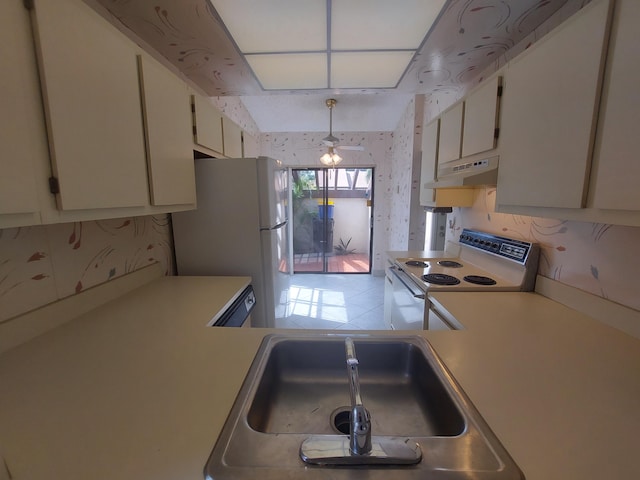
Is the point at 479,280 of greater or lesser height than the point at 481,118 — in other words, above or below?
below

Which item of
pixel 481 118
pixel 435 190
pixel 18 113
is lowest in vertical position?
pixel 435 190

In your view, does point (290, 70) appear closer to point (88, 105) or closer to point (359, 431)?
point (88, 105)

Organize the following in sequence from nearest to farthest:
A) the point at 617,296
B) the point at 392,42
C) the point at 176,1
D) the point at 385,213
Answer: the point at 617,296, the point at 176,1, the point at 392,42, the point at 385,213

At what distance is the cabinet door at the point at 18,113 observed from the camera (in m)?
0.66

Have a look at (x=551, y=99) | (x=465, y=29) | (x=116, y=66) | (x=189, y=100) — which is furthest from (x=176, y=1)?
(x=551, y=99)

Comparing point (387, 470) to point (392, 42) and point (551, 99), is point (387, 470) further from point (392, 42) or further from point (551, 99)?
point (392, 42)

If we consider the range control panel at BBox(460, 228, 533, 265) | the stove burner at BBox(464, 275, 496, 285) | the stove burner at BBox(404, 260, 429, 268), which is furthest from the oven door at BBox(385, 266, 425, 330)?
the range control panel at BBox(460, 228, 533, 265)

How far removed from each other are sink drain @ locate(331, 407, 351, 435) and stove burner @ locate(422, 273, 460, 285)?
95 centimetres

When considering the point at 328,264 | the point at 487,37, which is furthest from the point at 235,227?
the point at 328,264

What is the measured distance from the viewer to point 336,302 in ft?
12.5

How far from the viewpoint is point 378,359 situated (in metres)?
1.04

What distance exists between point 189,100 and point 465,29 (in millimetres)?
1565

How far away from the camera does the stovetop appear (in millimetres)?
1512

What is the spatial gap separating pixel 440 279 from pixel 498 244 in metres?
0.49
